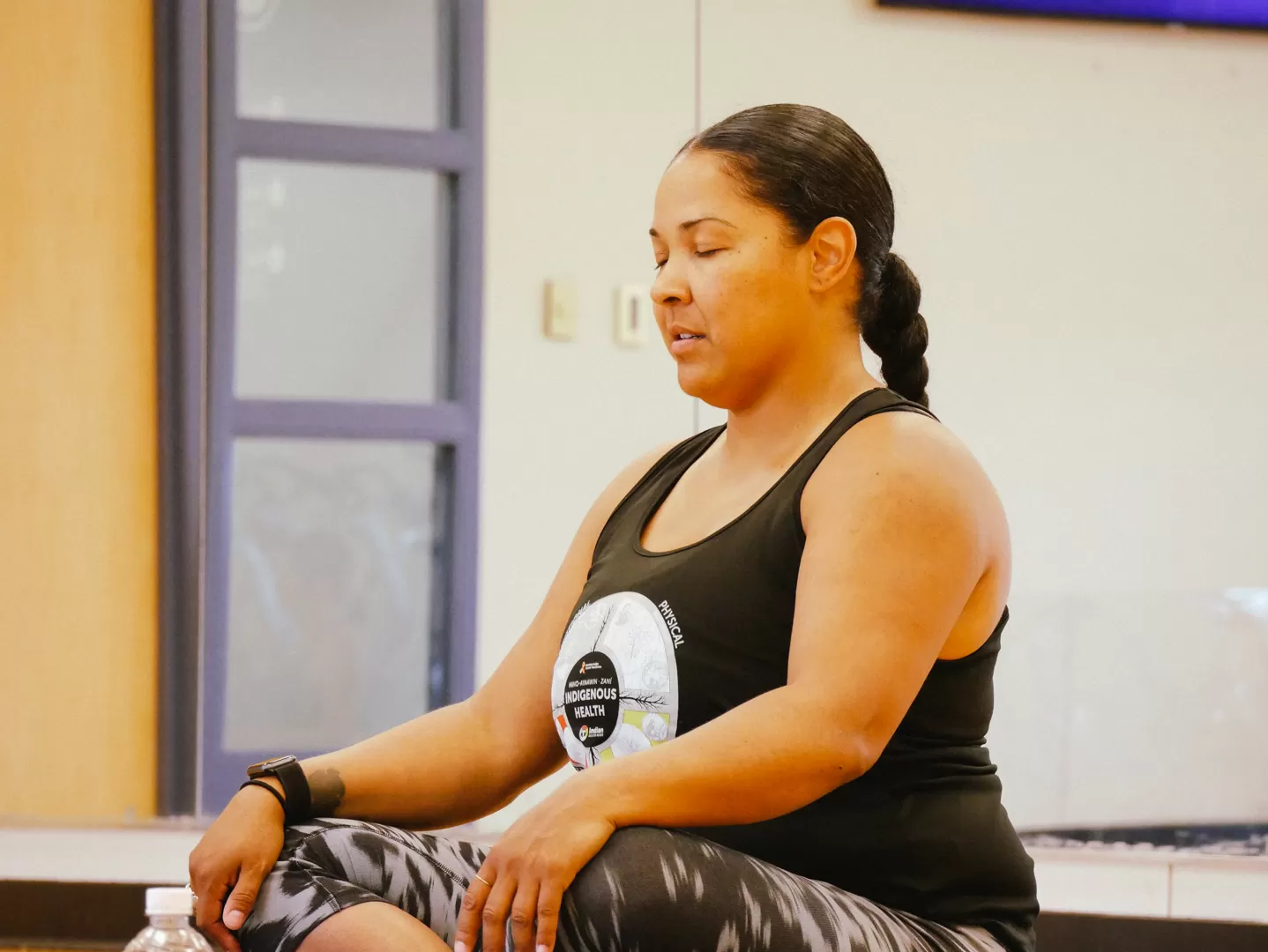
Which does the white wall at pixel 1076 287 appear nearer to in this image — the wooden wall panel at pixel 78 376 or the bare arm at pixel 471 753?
the wooden wall panel at pixel 78 376

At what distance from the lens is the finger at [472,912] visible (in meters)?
0.94

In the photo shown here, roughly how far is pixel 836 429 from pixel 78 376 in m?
1.84

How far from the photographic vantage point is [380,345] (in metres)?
2.53

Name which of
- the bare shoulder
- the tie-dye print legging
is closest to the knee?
the tie-dye print legging

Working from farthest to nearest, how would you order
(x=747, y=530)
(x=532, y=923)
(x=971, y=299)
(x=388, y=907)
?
(x=971, y=299) → (x=747, y=530) → (x=388, y=907) → (x=532, y=923)

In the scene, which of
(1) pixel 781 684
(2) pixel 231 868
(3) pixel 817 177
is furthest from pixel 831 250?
(2) pixel 231 868

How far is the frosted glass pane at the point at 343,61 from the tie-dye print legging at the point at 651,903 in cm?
172

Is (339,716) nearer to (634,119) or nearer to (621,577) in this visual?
(634,119)

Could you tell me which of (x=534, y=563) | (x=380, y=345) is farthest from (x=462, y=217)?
(x=534, y=563)

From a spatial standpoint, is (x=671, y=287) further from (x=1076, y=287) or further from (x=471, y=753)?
(x=1076, y=287)

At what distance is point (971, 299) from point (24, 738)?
192cm

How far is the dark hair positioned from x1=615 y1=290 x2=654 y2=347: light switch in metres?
1.30

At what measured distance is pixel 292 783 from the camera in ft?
3.80

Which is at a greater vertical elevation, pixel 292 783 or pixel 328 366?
pixel 328 366
